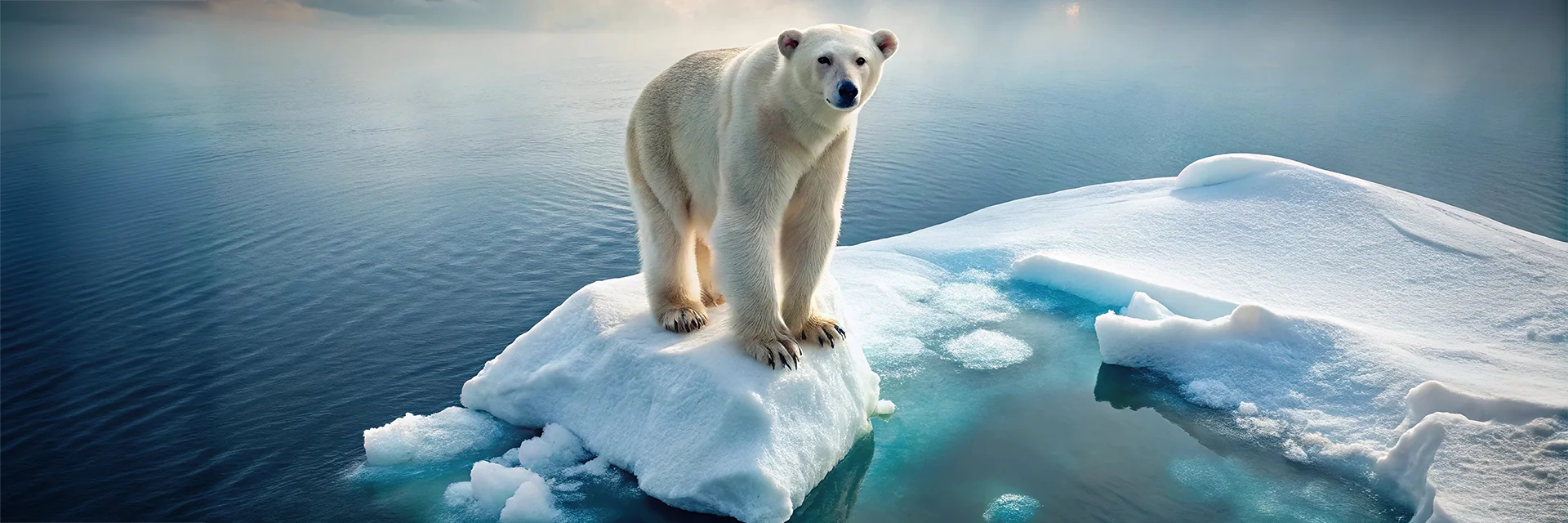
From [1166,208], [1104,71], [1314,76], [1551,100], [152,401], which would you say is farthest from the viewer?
[1104,71]

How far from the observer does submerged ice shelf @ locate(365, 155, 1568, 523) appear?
4.56 m

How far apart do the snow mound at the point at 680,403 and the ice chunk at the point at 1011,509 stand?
94 centimetres

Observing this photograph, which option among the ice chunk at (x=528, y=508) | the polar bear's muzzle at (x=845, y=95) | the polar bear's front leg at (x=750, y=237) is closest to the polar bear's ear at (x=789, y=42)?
the polar bear's muzzle at (x=845, y=95)

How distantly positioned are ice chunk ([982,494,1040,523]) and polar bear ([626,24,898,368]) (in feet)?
4.30

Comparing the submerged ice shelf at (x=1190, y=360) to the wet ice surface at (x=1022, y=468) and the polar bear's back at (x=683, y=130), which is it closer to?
the wet ice surface at (x=1022, y=468)

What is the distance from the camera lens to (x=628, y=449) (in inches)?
193

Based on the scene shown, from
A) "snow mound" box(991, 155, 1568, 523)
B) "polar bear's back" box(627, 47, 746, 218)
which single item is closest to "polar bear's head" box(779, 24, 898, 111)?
"polar bear's back" box(627, 47, 746, 218)

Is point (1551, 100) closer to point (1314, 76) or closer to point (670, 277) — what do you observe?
point (1314, 76)

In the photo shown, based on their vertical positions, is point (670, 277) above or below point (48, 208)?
above

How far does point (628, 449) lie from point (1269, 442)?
13.1 ft

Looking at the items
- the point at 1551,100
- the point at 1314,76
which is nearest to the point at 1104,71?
the point at 1314,76

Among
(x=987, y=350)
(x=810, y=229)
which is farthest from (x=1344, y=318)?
(x=810, y=229)

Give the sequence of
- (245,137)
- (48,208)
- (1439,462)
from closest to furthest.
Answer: (1439,462), (48,208), (245,137)

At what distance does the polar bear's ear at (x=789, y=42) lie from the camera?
3.88 m
